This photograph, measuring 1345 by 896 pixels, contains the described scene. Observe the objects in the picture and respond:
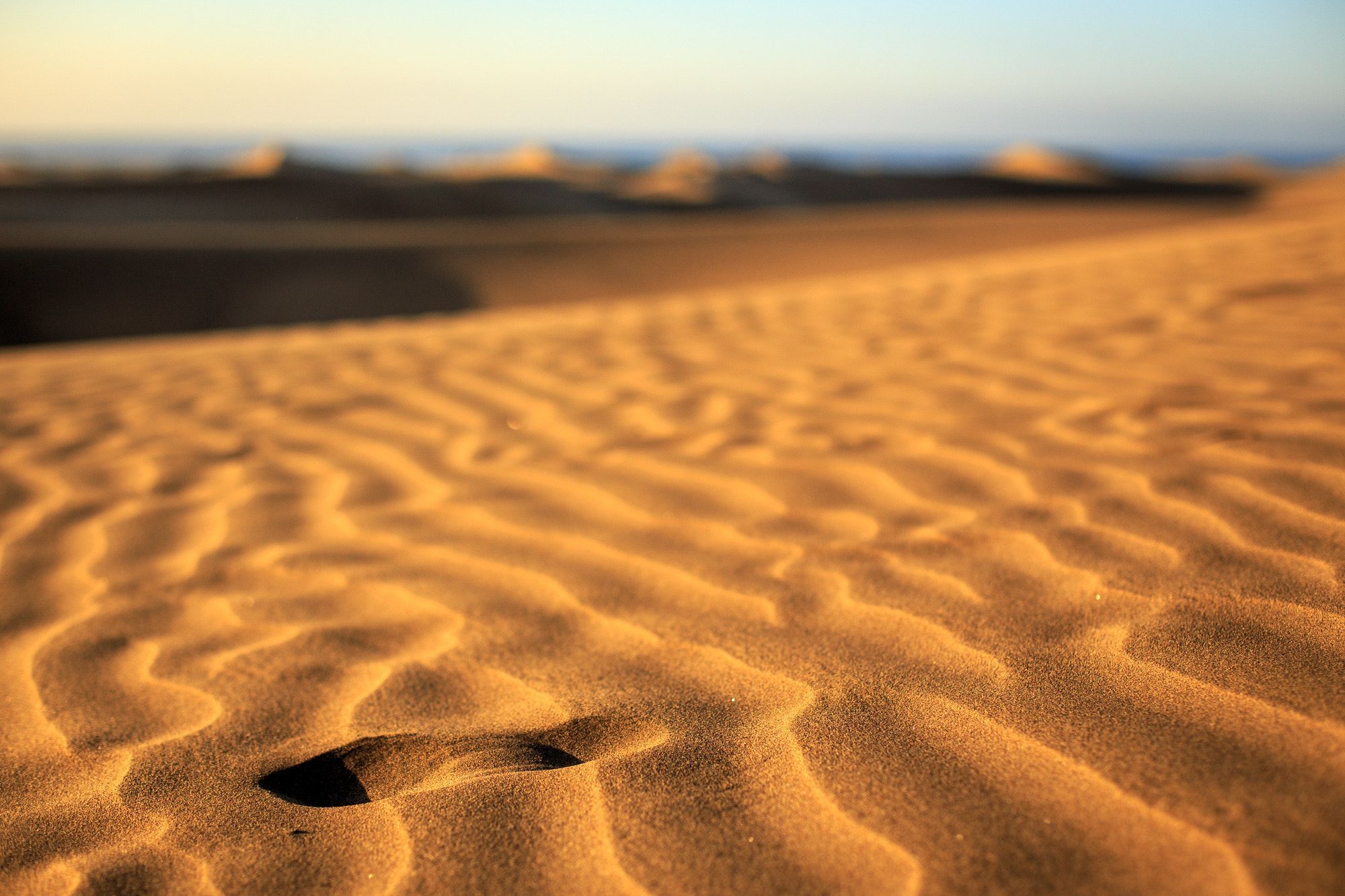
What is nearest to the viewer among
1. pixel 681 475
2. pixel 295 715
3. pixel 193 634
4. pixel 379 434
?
pixel 295 715

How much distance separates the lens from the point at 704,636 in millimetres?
1727

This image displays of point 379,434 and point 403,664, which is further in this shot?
→ point 379,434

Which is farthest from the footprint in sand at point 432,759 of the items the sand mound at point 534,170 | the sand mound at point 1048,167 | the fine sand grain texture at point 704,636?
the sand mound at point 1048,167

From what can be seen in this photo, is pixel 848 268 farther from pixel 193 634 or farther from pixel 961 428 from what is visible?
pixel 193 634

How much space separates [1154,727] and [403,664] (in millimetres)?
1200

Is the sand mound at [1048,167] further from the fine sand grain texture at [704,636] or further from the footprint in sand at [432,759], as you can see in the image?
the footprint in sand at [432,759]

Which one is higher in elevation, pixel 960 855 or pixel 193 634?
pixel 960 855

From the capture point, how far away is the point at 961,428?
2.73 metres

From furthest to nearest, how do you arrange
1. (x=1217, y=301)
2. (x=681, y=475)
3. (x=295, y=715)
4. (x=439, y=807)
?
1. (x=1217, y=301)
2. (x=681, y=475)
3. (x=295, y=715)
4. (x=439, y=807)

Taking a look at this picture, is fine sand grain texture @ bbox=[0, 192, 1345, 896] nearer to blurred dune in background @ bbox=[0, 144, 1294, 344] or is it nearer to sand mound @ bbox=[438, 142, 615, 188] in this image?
blurred dune in background @ bbox=[0, 144, 1294, 344]

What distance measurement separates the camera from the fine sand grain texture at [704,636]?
46.8 inches

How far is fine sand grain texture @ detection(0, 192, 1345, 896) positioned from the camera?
3.90ft

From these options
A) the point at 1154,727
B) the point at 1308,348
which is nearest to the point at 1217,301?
the point at 1308,348

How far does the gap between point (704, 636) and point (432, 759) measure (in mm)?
522
